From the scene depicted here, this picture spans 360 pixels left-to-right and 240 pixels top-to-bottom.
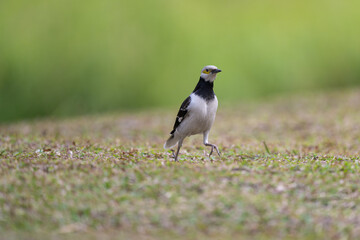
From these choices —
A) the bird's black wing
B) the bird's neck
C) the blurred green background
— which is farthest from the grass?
the blurred green background

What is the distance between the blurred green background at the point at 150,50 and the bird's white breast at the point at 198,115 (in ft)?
35.3

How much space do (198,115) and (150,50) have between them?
445 inches

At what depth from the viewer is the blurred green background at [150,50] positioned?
17703mm

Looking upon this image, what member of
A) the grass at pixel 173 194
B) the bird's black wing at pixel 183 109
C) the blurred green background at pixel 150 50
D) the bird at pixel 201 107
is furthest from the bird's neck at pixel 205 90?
the blurred green background at pixel 150 50

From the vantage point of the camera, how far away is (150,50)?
722 inches

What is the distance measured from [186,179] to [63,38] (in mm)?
12561

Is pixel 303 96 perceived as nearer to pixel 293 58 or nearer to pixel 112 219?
pixel 293 58

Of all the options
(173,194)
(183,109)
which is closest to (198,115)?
(183,109)

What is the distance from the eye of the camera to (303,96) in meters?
17.9

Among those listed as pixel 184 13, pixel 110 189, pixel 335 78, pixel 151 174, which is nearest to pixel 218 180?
pixel 151 174

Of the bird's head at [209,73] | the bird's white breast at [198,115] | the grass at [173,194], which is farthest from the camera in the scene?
the bird's head at [209,73]

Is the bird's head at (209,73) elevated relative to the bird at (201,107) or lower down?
elevated

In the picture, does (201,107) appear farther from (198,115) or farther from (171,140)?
(171,140)

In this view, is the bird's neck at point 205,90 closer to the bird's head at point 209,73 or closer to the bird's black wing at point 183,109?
the bird's head at point 209,73
